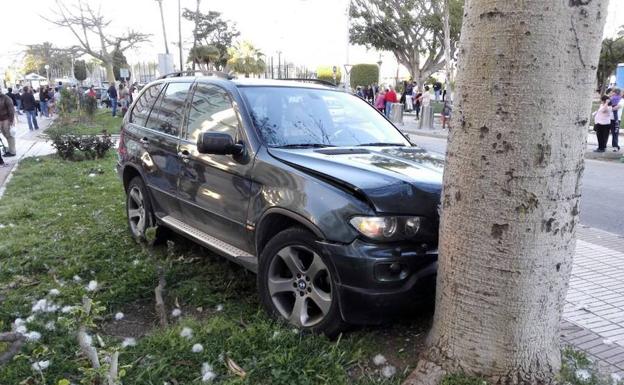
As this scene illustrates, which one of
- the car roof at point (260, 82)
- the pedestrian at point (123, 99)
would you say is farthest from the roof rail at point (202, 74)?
the pedestrian at point (123, 99)

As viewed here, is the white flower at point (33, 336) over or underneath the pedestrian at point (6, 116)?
underneath

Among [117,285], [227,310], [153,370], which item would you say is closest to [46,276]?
[117,285]

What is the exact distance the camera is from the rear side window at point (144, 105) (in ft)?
17.7

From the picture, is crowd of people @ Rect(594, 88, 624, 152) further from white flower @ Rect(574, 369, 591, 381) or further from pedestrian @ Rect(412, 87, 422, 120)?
pedestrian @ Rect(412, 87, 422, 120)

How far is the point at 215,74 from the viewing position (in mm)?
4719

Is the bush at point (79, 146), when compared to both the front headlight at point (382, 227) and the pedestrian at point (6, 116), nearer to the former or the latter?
the pedestrian at point (6, 116)

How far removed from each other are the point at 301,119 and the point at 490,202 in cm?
201

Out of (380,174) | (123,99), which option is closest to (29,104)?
(123,99)

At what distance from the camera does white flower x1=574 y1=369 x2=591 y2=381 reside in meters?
2.96

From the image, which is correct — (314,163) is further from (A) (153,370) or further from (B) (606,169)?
(B) (606,169)

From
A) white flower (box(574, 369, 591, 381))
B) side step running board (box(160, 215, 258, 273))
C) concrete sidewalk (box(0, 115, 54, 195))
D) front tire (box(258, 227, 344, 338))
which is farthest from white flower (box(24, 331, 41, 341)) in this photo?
concrete sidewalk (box(0, 115, 54, 195))

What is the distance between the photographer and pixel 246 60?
2211 inches

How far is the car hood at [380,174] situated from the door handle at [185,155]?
962mm

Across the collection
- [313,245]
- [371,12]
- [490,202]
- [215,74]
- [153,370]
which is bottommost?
[153,370]
